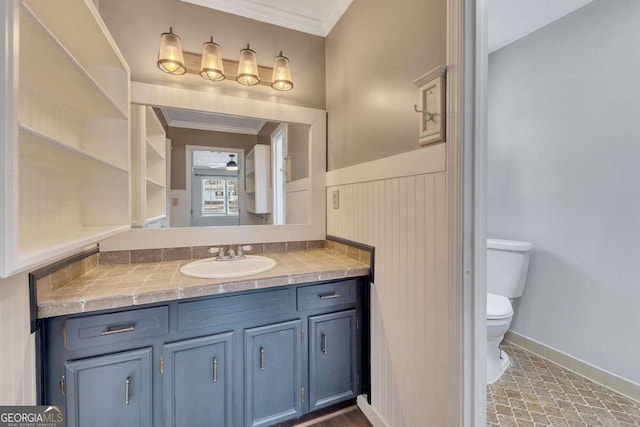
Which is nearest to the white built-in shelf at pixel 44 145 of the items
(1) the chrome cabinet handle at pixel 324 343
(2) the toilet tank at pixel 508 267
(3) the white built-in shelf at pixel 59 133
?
(3) the white built-in shelf at pixel 59 133

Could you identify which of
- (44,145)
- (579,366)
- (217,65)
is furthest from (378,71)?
(579,366)

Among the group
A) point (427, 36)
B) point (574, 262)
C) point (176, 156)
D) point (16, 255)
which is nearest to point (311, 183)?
point (176, 156)

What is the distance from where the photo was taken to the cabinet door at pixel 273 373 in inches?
48.4

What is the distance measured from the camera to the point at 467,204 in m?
0.92

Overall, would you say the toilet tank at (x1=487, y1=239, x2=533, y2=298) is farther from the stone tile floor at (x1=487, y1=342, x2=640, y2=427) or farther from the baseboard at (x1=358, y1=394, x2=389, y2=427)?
the baseboard at (x1=358, y1=394, x2=389, y2=427)

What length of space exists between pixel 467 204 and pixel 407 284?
45cm

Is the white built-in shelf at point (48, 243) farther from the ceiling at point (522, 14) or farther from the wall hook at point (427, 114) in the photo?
the ceiling at point (522, 14)

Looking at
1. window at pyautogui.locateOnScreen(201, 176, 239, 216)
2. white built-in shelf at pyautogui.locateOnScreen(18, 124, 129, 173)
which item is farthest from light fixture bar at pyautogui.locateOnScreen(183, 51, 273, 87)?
white built-in shelf at pyautogui.locateOnScreen(18, 124, 129, 173)

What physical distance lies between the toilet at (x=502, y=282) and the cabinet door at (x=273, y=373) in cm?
130

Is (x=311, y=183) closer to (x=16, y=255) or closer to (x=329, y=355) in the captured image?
(x=329, y=355)

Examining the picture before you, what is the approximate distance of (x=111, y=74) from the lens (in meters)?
1.25

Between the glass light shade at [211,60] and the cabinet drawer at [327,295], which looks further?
the glass light shade at [211,60]

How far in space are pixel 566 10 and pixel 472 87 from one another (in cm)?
172

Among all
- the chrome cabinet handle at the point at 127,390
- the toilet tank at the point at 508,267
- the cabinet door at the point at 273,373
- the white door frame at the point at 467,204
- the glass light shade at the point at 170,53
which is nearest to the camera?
the white door frame at the point at 467,204
